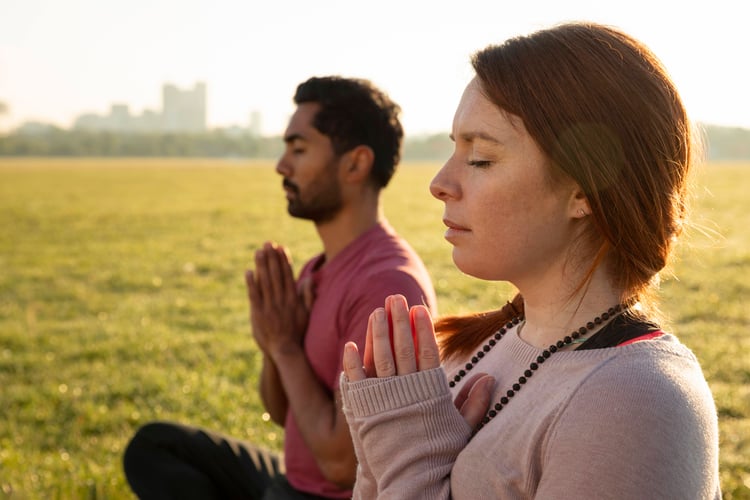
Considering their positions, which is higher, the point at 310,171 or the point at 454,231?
the point at 454,231

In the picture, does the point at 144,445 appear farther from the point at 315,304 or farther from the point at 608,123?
the point at 608,123

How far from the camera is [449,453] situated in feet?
6.00

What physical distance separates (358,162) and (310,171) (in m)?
0.24

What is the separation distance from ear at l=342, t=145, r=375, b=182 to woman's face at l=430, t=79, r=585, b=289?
213 cm

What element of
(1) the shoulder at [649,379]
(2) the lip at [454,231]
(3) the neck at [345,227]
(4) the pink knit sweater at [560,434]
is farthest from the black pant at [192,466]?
(1) the shoulder at [649,379]

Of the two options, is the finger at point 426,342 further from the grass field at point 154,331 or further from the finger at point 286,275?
the finger at point 286,275

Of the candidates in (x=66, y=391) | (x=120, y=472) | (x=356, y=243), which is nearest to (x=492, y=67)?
(x=356, y=243)

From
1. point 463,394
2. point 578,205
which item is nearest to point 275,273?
point 463,394

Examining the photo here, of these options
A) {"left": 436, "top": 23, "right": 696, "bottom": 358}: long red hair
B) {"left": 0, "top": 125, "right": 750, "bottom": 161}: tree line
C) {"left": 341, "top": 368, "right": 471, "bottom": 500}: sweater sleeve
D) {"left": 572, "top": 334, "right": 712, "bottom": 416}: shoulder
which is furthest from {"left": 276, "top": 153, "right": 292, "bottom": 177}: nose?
{"left": 0, "top": 125, "right": 750, "bottom": 161}: tree line

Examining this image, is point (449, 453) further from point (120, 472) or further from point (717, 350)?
point (717, 350)

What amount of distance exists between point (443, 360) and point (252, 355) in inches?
257

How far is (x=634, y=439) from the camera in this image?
5.17 ft

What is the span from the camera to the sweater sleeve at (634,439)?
1572mm

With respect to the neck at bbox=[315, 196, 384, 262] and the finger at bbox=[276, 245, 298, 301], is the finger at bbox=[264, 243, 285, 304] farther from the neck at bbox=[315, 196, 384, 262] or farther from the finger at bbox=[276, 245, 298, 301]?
the neck at bbox=[315, 196, 384, 262]
